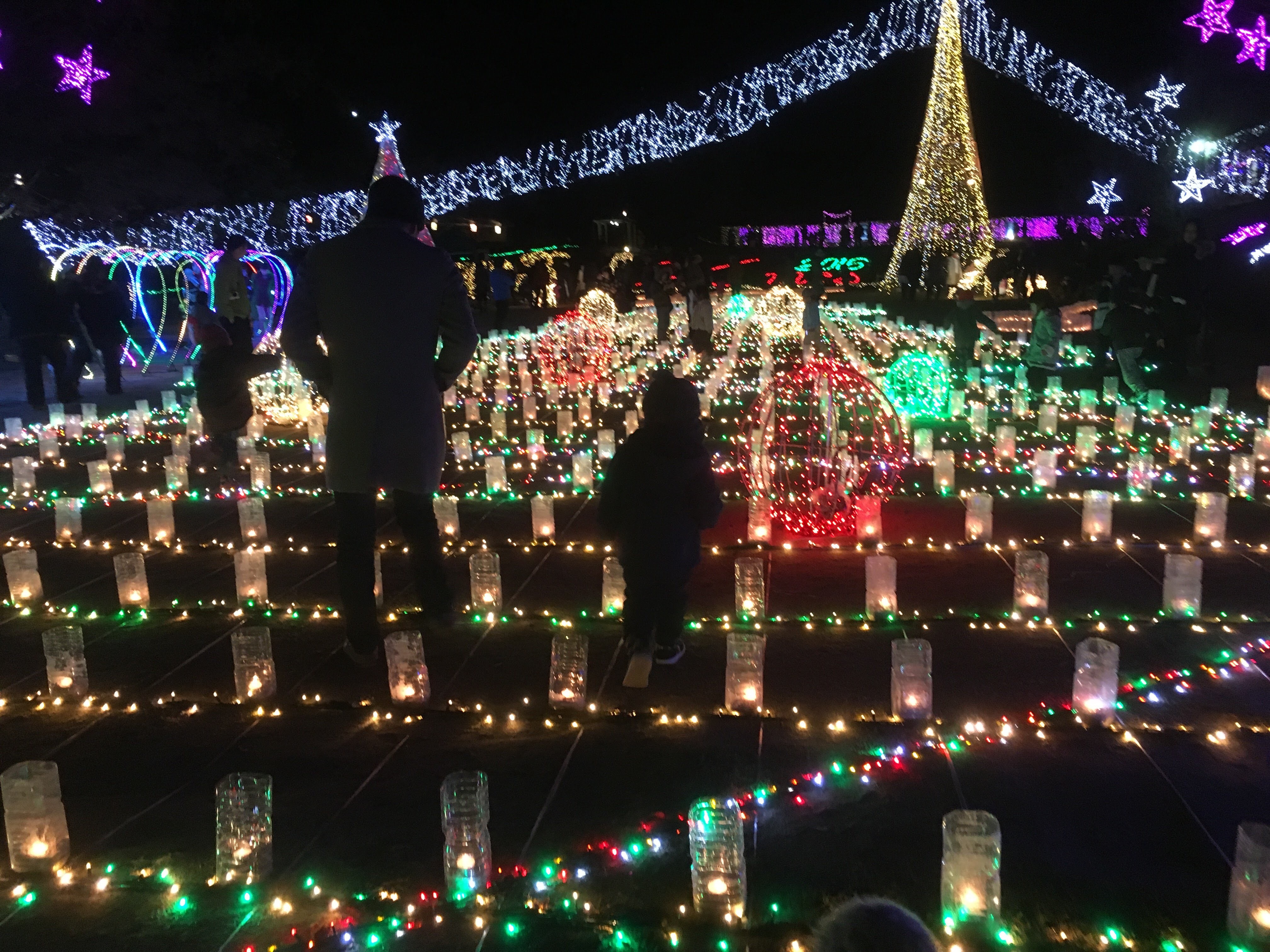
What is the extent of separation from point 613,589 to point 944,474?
3.23 metres

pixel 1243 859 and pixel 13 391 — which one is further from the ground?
pixel 13 391

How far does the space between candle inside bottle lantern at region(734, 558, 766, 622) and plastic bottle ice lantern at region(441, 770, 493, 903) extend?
228 cm

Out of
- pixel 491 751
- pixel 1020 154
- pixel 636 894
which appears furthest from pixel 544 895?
pixel 1020 154

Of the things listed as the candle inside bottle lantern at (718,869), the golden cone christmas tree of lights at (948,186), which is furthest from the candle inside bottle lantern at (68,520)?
the golden cone christmas tree of lights at (948,186)

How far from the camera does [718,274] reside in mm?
37719

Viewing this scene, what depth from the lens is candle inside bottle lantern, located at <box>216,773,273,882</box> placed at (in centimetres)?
297

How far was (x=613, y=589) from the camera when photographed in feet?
16.8

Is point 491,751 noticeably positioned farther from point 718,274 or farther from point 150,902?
point 718,274

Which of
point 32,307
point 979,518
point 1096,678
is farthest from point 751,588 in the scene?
point 32,307

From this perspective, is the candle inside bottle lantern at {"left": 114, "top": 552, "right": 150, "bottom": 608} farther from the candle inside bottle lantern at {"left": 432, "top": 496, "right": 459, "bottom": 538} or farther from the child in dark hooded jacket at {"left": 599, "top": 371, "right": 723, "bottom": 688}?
the child in dark hooded jacket at {"left": 599, "top": 371, "right": 723, "bottom": 688}

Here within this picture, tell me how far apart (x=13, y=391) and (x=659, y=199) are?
132ft

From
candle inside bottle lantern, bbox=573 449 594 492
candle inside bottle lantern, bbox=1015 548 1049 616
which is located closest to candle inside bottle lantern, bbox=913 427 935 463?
candle inside bottle lantern, bbox=573 449 594 492

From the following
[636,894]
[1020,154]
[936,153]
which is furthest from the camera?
[1020,154]

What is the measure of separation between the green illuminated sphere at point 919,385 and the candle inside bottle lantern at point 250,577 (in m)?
6.86
